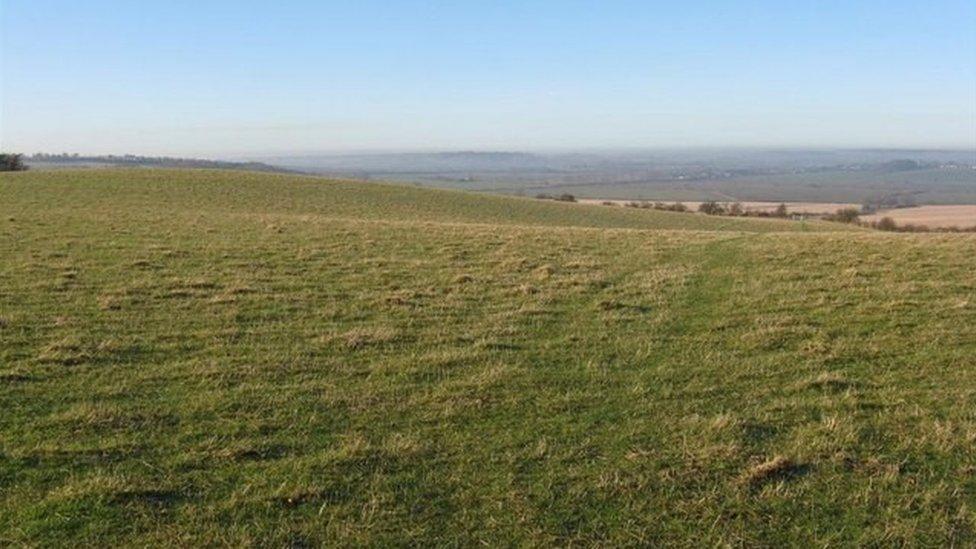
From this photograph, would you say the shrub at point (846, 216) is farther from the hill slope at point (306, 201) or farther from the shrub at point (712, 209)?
the hill slope at point (306, 201)

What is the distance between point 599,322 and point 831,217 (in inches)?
2601

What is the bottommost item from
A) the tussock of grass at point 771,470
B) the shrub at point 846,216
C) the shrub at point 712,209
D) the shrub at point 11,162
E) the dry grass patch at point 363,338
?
the shrub at point 846,216

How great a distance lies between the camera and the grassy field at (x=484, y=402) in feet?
20.1

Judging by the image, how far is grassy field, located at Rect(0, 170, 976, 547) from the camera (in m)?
6.14

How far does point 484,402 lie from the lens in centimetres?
859

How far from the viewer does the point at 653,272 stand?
17062 millimetres

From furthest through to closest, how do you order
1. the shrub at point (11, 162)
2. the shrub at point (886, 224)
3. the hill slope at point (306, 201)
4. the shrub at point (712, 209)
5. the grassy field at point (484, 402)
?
the shrub at point (11, 162) < the shrub at point (712, 209) < the shrub at point (886, 224) < the hill slope at point (306, 201) < the grassy field at point (484, 402)

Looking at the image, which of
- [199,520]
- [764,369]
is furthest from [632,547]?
[764,369]

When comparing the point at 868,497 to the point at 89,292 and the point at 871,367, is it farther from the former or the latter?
the point at 89,292

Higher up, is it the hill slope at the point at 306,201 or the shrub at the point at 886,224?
the hill slope at the point at 306,201

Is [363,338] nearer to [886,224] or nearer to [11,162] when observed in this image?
[886,224]

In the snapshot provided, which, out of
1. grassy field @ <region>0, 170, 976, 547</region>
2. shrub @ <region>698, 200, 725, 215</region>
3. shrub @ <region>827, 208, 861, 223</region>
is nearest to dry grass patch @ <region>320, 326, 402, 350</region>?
grassy field @ <region>0, 170, 976, 547</region>

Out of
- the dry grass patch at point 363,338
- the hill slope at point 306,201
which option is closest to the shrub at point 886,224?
the hill slope at point 306,201

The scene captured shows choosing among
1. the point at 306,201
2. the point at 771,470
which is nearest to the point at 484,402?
the point at 771,470
